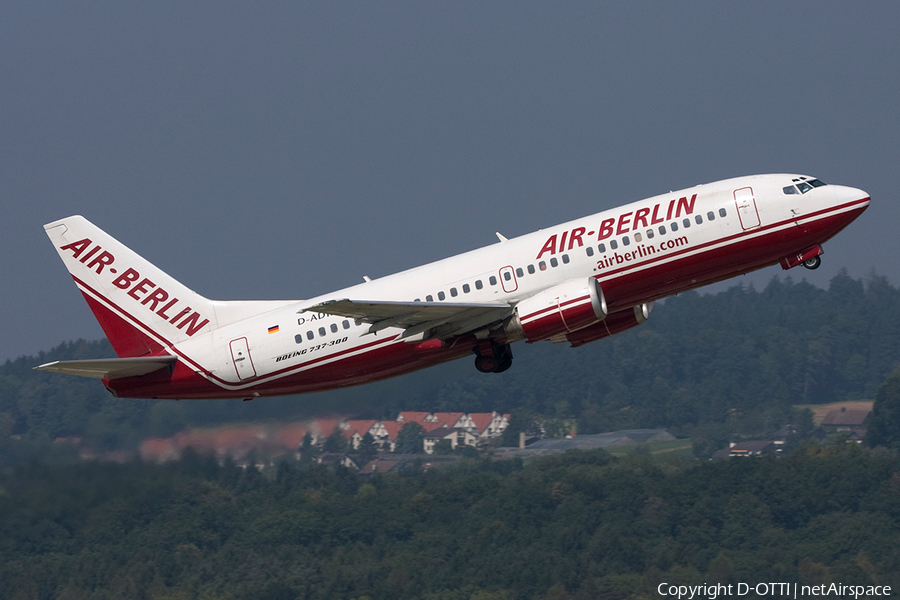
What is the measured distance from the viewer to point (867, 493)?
149000mm

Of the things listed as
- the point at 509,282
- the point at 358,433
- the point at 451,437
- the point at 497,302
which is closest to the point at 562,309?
the point at 509,282

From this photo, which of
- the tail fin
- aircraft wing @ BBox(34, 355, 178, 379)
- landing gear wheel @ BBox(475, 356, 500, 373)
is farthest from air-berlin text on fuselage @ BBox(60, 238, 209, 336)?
landing gear wheel @ BBox(475, 356, 500, 373)

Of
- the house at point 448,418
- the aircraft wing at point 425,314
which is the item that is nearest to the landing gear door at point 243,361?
the aircraft wing at point 425,314

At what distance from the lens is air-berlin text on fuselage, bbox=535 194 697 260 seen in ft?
145

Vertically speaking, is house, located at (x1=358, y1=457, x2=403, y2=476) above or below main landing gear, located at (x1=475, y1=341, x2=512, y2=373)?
below

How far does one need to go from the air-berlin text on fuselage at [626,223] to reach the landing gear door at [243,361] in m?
11.9

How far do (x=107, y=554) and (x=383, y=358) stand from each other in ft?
312

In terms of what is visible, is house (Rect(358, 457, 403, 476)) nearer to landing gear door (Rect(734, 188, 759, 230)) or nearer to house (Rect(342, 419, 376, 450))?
house (Rect(342, 419, 376, 450))

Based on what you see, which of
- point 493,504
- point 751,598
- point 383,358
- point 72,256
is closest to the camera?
point 383,358

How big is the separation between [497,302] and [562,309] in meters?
2.76

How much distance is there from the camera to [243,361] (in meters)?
47.2

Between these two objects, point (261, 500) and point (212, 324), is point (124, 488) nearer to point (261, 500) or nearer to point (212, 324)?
point (212, 324)

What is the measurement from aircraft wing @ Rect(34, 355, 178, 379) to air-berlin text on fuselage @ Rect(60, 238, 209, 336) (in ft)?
5.98

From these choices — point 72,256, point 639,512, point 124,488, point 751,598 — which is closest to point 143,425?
point 124,488
